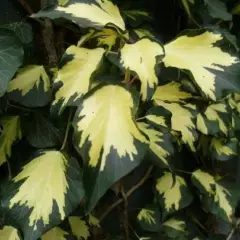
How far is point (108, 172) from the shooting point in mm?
584

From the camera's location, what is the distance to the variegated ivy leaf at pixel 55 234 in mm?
842

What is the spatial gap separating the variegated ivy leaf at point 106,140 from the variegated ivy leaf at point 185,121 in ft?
0.91

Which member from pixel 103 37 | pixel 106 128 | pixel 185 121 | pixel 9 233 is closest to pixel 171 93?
pixel 185 121

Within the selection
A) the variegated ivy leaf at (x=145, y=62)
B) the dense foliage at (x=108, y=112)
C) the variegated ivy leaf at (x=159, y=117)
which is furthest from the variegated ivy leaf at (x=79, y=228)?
the variegated ivy leaf at (x=145, y=62)

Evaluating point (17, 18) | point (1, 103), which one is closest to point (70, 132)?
point (1, 103)

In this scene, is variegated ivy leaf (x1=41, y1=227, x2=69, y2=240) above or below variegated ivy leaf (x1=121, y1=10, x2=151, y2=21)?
below

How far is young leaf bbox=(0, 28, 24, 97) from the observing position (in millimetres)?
675

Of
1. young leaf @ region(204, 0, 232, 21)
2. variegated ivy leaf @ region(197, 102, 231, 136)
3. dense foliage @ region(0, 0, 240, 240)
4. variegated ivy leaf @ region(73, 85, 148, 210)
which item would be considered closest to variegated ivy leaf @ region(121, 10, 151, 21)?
dense foliage @ region(0, 0, 240, 240)

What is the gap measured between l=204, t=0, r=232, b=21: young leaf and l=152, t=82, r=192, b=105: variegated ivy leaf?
0.19 meters

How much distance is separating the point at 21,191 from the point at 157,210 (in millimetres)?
466

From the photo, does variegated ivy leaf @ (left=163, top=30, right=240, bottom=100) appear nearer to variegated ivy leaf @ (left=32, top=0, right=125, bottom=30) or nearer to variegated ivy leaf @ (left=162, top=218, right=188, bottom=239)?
variegated ivy leaf @ (left=32, top=0, right=125, bottom=30)

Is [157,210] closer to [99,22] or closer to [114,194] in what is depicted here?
[114,194]

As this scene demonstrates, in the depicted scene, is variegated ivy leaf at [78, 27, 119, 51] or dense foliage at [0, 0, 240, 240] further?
variegated ivy leaf at [78, 27, 119, 51]

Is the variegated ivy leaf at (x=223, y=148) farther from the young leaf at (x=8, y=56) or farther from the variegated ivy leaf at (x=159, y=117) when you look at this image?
the young leaf at (x=8, y=56)
